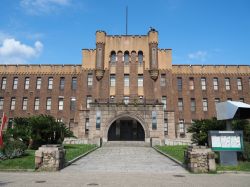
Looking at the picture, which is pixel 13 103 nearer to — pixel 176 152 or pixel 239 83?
pixel 176 152

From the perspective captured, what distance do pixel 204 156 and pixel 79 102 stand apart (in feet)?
91.1

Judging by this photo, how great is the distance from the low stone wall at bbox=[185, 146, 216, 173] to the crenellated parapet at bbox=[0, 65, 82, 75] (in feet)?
98.0

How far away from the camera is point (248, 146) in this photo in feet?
43.7

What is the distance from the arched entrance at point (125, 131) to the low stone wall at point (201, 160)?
21783 millimetres

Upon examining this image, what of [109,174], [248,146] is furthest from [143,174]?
[248,146]

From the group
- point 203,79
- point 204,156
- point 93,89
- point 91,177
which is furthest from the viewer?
point 203,79

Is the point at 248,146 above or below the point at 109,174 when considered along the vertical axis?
above

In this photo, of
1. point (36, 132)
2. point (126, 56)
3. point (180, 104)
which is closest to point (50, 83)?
point (126, 56)

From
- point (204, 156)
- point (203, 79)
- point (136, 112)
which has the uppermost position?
point (203, 79)

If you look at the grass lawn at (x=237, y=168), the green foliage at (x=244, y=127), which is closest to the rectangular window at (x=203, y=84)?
the green foliage at (x=244, y=127)

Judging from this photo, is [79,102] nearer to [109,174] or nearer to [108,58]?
[108,58]

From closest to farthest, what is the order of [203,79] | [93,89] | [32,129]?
[32,129], [93,89], [203,79]

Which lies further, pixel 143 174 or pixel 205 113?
pixel 205 113

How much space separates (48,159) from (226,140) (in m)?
8.91
